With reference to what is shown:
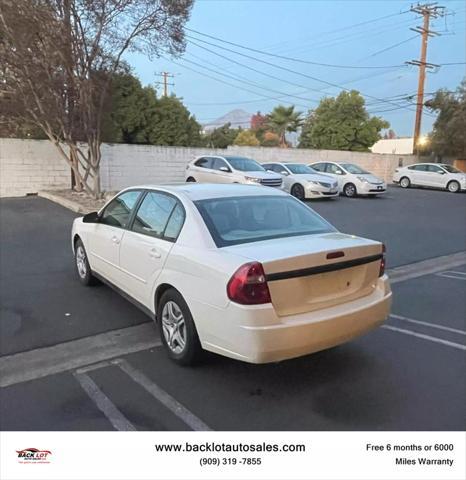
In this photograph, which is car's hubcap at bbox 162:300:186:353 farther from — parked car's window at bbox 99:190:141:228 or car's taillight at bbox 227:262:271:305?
parked car's window at bbox 99:190:141:228

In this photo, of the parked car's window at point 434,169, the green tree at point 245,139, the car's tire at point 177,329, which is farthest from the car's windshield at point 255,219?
the green tree at point 245,139

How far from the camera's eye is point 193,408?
3.10 m

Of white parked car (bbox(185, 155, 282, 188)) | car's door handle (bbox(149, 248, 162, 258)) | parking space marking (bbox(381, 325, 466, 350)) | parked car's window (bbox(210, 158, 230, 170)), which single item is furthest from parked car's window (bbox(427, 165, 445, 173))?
car's door handle (bbox(149, 248, 162, 258))

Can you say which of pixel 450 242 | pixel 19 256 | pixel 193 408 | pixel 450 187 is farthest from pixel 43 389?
pixel 450 187

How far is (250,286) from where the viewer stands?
9.96 feet

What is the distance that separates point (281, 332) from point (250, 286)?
1.25ft

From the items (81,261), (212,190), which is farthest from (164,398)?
(81,261)

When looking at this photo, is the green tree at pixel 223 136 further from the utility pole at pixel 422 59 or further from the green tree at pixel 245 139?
the utility pole at pixel 422 59

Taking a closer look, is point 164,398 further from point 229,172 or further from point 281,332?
point 229,172

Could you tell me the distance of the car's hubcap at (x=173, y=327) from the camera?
368cm

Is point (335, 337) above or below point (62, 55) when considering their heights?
below

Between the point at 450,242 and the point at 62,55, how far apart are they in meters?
10.8

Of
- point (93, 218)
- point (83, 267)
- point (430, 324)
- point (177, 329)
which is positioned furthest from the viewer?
point (83, 267)

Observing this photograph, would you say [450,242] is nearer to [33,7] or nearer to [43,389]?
[43,389]
